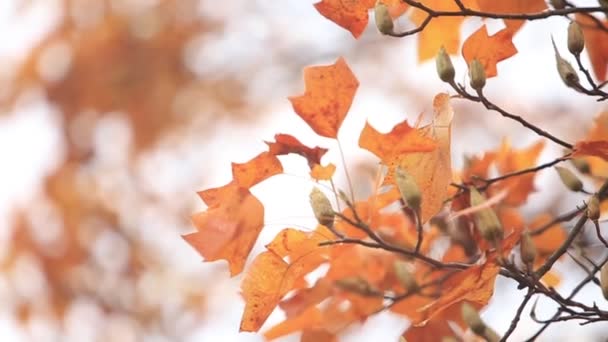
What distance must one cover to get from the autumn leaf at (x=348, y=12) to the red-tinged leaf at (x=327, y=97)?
0.09ft

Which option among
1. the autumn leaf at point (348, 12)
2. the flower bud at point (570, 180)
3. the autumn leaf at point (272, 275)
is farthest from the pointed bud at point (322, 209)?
the flower bud at point (570, 180)

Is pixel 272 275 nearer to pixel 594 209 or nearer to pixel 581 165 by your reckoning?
pixel 594 209

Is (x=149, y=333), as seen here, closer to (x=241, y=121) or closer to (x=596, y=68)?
(x=241, y=121)

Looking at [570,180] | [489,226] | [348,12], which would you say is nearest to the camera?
[489,226]

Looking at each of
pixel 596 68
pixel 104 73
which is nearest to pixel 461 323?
pixel 596 68

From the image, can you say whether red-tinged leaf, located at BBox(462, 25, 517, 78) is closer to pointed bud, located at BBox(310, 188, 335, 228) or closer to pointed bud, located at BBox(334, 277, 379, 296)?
pointed bud, located at BBox(310, 188, 335, 228)

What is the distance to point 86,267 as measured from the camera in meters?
3.50

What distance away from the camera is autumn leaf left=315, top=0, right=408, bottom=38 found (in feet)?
2.68

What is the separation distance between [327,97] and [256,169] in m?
0.09

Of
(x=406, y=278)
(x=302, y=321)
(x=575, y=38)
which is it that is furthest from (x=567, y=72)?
(x=302, y=321)

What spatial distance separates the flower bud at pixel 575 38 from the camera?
818 millimetres

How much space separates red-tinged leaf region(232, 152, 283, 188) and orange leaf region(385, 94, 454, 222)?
117mm

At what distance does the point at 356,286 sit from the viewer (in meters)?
1.01

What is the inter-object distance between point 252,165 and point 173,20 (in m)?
2.84
